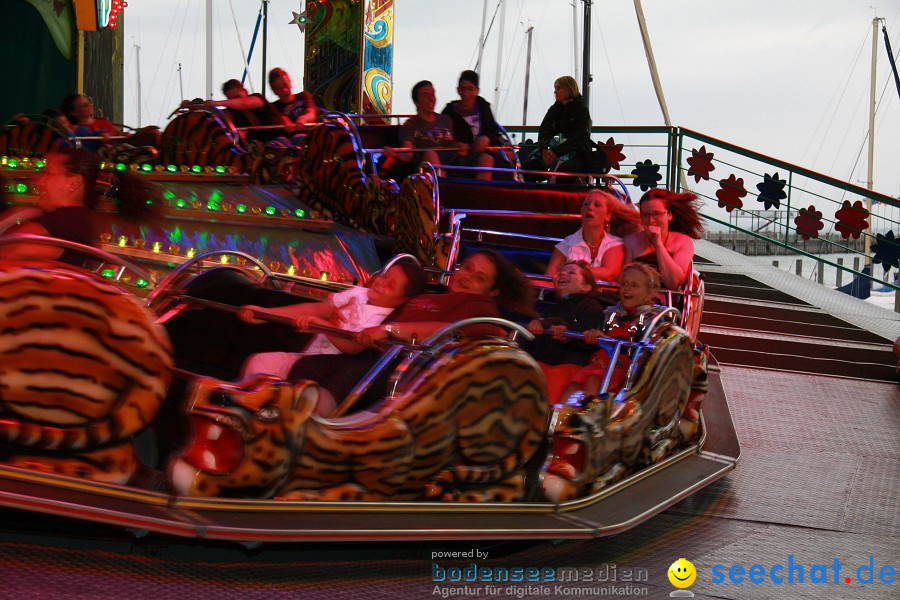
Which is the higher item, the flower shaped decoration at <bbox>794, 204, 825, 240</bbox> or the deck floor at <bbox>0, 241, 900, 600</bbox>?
the flower shaped decoration at <bbox>794, 204, 825, 240</bbox>

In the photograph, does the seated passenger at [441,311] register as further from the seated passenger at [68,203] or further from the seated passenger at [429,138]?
the seated passenger at [429,138]

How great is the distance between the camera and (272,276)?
388 centimetres

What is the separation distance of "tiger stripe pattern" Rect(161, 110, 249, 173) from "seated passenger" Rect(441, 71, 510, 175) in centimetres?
158

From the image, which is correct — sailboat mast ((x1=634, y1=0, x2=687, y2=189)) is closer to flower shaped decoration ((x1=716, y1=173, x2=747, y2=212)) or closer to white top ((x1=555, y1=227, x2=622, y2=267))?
flower shaped decoration ((x1=716, y1=173, x2=747, y2=212))

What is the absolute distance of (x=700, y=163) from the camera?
8.77 meters

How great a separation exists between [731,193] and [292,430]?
6854 millimetres

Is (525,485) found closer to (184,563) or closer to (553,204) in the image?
(184,563)

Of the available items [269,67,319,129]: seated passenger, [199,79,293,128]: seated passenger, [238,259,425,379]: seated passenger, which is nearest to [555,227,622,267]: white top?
[238,259,425,379]: seated passenger

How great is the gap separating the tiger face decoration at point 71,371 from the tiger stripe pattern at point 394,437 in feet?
0.58

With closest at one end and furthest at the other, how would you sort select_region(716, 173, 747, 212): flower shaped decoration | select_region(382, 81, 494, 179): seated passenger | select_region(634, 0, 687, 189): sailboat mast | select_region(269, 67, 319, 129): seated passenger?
select_region(382, 81, 494, 179): seated passenger < select_region(269, 67, 319, 129): seated passenger < select_region(716, 173, 747, 212): flower shaped decoration < select_region(634, 0, 687, 189): sailboat mast

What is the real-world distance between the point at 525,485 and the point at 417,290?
A: 2.78 ft

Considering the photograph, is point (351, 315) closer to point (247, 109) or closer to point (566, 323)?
point (566, 323)

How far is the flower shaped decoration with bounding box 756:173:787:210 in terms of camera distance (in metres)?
8.20

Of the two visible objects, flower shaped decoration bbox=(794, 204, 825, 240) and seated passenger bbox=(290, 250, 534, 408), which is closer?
seated passenger bbox=(290, 250, 534, 408)
